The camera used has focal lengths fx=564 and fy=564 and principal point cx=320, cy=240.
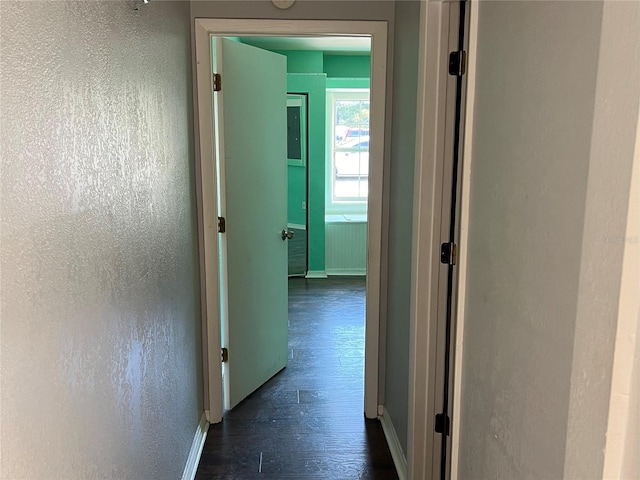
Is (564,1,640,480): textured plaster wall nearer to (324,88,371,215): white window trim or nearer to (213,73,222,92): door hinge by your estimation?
(213,73,222,92): door hinge

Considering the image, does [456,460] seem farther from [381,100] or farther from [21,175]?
[381,100]

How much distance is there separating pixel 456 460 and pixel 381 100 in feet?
5.43

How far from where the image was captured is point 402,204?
2449 mm

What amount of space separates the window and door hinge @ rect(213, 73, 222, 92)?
378 cm

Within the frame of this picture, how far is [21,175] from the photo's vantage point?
0.91 metres

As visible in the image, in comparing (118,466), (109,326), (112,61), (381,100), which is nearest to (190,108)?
(381,100)

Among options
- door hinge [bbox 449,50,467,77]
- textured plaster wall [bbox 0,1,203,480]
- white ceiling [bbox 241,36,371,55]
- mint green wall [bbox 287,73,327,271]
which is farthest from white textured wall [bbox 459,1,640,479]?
mint green wall [bbox 287,73,327,271]

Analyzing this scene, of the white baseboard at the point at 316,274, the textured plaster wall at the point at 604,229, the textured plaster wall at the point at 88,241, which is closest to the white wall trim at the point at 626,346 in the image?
the textured plaster wall at the point at 604,229

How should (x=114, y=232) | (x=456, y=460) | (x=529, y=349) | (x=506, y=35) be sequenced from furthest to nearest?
(x=456, y=460), (x=114, y=232), (x=506, y=35), (x=529, y=349)

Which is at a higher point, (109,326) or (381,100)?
(381,100)

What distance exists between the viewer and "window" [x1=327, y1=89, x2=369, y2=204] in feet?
21.0

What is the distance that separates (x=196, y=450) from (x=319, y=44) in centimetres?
421

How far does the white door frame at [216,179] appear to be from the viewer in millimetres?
2564

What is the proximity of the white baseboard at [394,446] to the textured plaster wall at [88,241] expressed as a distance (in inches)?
37.3
